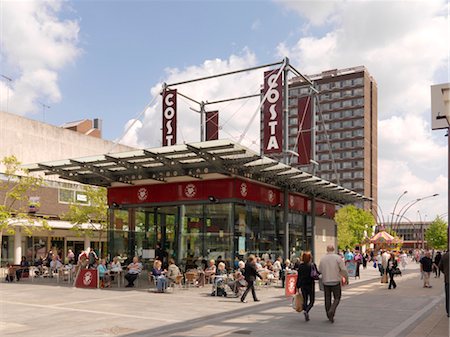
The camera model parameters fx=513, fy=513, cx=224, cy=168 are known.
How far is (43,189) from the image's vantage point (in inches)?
1820

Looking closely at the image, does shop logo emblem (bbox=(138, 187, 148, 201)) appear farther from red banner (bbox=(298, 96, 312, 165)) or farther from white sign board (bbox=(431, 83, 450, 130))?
Result: white sign board (bbox=(431, 83, 450, 130))

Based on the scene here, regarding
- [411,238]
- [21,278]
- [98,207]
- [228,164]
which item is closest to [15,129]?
[98,207]

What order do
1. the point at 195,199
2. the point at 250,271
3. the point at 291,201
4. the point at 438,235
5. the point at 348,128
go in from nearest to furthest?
the point at 250,271, the point at 195,199, the point at 291,201, the point at 438,235, the point at 348,128

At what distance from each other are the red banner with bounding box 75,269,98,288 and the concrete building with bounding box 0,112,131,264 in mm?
23214

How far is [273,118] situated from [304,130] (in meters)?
5.22

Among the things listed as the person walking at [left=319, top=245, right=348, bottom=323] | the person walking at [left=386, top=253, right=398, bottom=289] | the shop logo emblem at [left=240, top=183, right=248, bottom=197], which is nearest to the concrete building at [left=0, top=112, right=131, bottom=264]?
the shop logo emblem at [left=240, top=183, right=248, bottom=197]

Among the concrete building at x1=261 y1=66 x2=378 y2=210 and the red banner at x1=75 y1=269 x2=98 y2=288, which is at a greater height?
the concrete building at x1=261 y1=66 x2=378 y2=210

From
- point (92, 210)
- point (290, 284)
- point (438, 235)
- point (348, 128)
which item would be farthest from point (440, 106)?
point (438, 235)

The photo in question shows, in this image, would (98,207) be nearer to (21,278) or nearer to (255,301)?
(21,278)

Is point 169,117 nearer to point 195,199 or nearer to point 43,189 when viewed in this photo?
point 195,199

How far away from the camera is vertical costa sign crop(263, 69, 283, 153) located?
2186cm

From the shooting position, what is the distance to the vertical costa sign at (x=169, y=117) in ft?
88.0

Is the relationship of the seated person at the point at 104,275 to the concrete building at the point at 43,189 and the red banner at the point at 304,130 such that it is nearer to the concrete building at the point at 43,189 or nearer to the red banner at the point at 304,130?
the red banner at the point at 304,130

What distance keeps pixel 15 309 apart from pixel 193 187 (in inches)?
429
